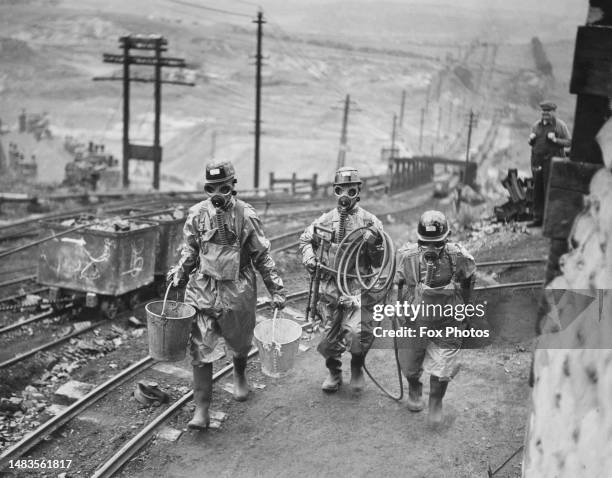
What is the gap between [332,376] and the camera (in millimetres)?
6812

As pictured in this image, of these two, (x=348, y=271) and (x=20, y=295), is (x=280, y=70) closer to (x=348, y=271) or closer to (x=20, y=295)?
(x=20, y=295)

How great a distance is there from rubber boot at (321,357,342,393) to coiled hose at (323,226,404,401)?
0.67m

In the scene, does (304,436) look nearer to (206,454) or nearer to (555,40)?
(206,454)

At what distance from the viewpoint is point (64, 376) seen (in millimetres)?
8305

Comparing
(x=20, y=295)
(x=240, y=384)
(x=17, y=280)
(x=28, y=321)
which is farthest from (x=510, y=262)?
(x=17, y=280)

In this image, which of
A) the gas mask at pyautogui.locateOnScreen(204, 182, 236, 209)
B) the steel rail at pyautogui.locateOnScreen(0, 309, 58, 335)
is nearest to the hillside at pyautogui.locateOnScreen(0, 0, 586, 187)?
the steel rail at pyautogui.locateOnScreen(0, 309, 58, 335)

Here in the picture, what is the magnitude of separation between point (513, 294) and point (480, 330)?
2.12m

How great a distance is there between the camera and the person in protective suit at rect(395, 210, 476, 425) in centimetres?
566

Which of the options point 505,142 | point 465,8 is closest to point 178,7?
point 465,8

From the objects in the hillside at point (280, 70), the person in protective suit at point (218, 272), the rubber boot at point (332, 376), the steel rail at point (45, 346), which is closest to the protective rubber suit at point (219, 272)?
the person in protective suit at point (218, 272)

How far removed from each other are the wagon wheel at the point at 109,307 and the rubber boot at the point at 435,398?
220 inches

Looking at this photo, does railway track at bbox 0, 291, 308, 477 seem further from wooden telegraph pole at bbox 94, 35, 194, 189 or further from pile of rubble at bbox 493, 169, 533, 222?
wooden telegraph pole at bbox 94, 35, 194, 189

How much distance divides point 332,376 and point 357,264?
4.23 feet

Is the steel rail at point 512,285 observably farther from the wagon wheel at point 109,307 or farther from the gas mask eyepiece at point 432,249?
the wagon wheel at point 109,307
